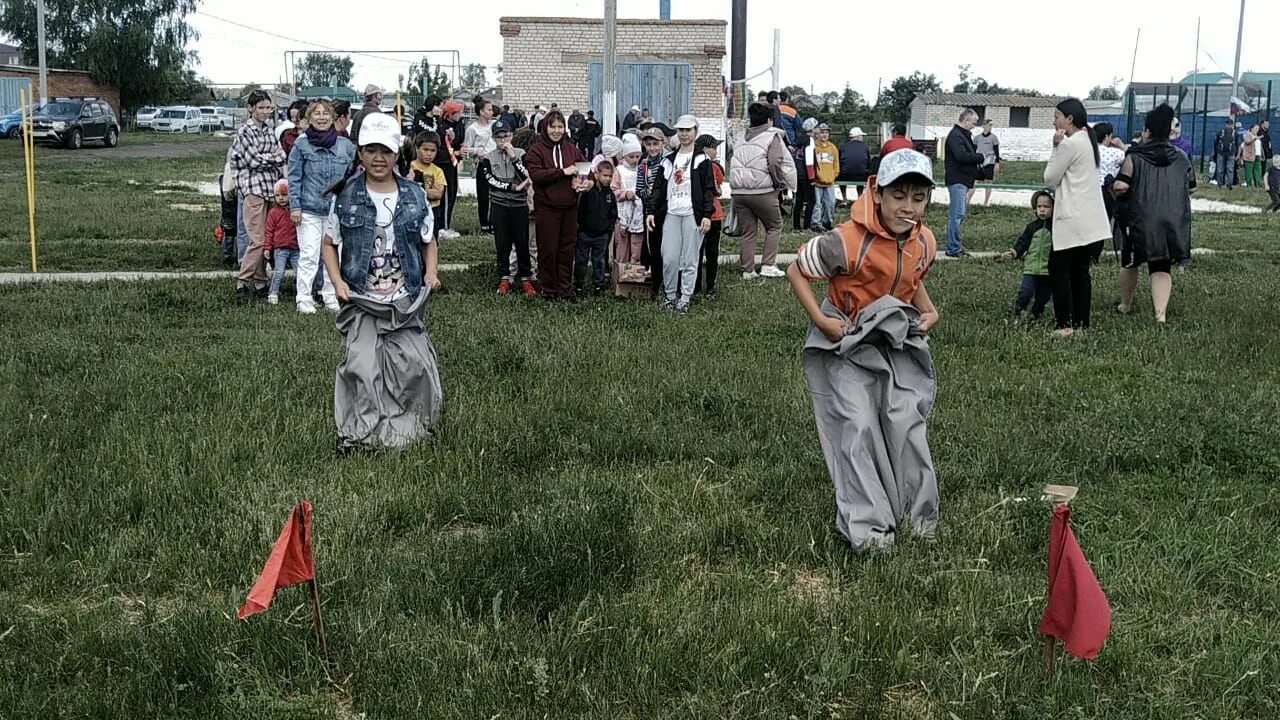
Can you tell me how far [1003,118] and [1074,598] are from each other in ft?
212

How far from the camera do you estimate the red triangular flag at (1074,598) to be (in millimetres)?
3812

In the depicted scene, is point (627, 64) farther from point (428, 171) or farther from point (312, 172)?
point (312, 172)

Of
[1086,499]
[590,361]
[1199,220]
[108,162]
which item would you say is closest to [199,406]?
[590,361]

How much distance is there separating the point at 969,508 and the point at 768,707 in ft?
7.43

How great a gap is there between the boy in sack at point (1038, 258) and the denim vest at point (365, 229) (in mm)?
5864

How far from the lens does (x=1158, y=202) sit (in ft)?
35.1

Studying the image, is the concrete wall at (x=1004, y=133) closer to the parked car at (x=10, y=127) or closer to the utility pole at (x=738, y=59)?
the utility pole at (x=738, y=59)

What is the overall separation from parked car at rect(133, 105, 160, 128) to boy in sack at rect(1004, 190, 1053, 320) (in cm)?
5903

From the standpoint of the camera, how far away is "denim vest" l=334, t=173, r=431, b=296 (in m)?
6.94

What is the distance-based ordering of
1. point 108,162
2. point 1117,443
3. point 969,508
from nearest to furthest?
point 969,508, point 1117,443, point 108,162

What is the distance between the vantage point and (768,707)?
399 centimetres

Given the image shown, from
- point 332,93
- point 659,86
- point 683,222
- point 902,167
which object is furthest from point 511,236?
point 332,93

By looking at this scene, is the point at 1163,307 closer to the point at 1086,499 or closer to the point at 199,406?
the point at 1086,499

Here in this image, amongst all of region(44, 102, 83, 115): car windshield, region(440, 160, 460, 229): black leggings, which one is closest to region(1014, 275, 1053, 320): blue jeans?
region(440, 160, 460, 229): black leggings
